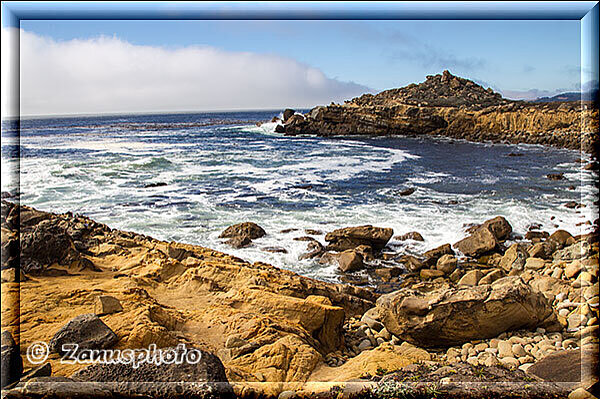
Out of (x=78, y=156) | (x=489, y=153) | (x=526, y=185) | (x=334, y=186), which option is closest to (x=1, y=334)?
(x=334, y=186)

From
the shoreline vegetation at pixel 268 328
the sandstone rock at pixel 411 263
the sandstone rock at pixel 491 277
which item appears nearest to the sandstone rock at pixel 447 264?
the sandstone rock at pixel 411 263

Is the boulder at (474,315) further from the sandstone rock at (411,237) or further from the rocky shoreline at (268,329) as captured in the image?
the sandstone rock at (411,237)

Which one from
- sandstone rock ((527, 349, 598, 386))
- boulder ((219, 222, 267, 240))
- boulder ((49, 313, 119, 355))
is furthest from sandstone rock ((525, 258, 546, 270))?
boulder ((49, 313, 119, 355))

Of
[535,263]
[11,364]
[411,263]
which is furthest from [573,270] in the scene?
[11,364]

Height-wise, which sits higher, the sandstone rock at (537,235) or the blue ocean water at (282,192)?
the blue ocean water at (282,192)

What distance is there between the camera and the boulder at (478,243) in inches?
319

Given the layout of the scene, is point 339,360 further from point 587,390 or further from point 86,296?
point 86,296

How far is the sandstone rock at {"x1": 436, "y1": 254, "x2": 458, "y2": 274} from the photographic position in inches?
295

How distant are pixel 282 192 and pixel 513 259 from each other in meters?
7.19

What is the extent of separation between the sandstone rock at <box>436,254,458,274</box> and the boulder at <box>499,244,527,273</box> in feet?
3.01

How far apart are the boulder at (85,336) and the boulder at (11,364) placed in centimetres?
14

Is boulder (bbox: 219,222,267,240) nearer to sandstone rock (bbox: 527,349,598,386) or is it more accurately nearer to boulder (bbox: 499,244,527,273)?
boulder (bbox: 499,244,527,273)

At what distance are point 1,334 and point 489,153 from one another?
A: 26.1m

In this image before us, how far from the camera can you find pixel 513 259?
7438 millimetres
